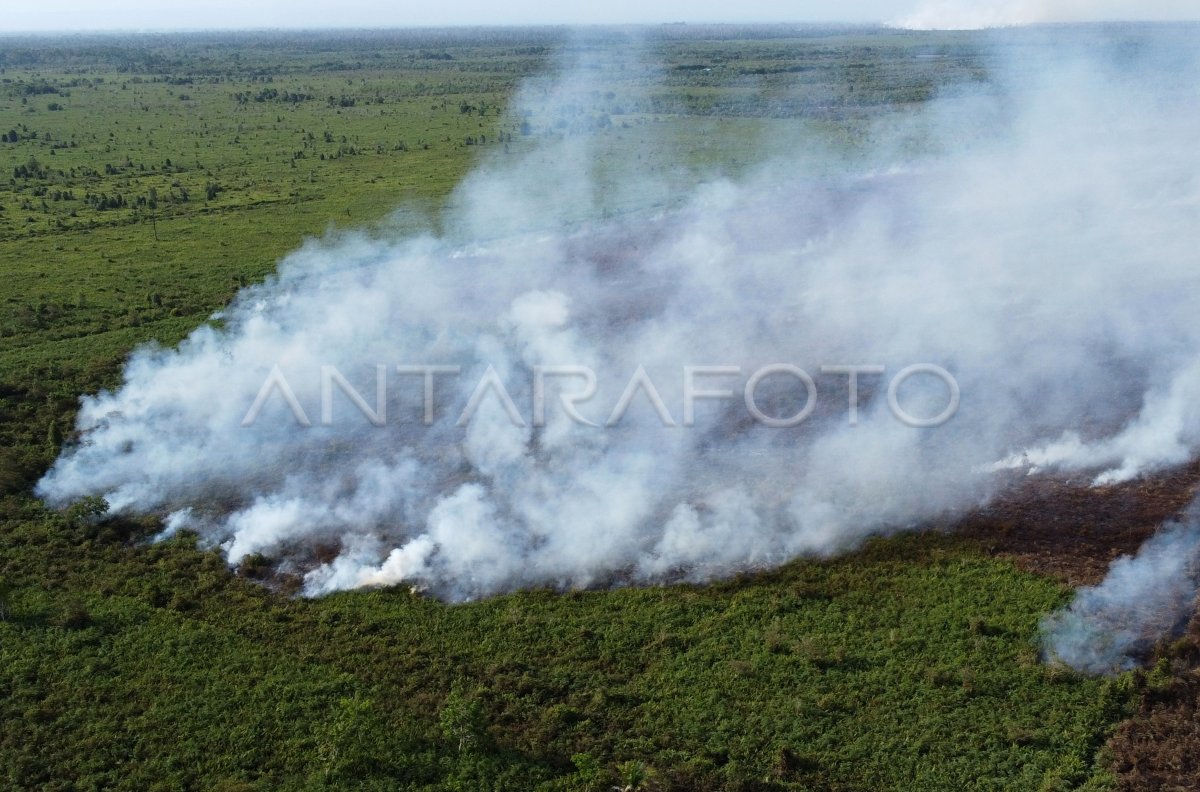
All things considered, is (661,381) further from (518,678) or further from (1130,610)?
(1130,610)

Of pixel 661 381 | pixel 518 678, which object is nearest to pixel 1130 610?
pixel 518 678

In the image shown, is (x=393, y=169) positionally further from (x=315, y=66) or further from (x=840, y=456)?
(x=315, y=66)

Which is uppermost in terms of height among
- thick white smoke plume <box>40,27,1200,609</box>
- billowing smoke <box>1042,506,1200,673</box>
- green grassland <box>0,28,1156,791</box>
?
thick white smoke plume <box>40,27,1200,609</box>

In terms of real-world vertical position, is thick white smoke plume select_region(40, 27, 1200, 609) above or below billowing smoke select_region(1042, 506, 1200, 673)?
above

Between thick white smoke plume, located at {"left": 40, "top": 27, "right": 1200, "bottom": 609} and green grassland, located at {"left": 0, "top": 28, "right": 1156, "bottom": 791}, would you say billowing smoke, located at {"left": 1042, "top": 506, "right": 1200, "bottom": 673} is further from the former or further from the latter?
thick white smoke plume, located at {"left": 40, "top": 27, "right": 1200, "bottom": 609}

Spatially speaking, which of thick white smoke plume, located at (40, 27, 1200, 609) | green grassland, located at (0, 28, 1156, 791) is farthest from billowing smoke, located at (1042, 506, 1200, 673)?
thick white smoke plume, located at (40, 27, 1200, 609)

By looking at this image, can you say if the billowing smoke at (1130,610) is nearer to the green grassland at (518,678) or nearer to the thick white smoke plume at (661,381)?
the green grassland at (518,678)

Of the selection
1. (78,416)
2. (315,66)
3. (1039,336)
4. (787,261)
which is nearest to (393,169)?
(787,261)
